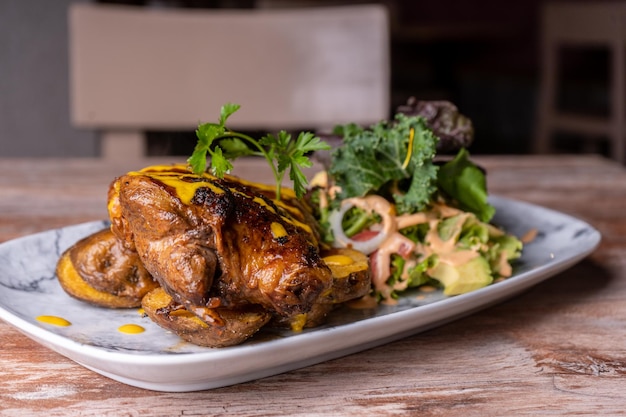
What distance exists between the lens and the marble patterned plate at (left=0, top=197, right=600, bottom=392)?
3.86 feet

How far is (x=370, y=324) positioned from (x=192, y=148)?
48 cm

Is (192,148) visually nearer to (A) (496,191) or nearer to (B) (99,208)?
(B) (99,208)

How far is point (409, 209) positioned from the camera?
172 cm

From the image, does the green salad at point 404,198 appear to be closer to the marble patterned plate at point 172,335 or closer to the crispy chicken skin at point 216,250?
the marble patterned plate at point 172,335

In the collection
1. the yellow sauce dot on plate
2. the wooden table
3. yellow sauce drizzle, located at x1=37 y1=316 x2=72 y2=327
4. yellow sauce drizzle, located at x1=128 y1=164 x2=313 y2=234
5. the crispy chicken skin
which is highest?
yellow sauce drizzle, located at x1=128 y1=164 x2=313 y2=234

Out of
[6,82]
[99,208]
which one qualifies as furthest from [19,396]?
[6,82]

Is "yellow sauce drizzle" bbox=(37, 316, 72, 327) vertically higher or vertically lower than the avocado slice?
lower

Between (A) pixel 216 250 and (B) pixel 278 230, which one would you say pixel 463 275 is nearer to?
(B) pixel 278 230

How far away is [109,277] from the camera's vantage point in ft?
4.78

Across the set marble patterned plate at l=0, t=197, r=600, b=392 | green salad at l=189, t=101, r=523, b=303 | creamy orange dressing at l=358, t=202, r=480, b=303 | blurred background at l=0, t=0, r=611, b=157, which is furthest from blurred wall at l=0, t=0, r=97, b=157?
creamy orange dressing at l=358, t=202, r=480, b=303

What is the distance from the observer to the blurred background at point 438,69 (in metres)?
5.09

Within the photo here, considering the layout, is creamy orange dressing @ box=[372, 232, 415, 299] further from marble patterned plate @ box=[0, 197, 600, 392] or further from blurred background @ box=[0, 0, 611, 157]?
blurred background @ box=[0, 0, 611, 157]

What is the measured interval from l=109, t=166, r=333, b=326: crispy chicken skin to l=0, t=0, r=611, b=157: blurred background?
4133mm

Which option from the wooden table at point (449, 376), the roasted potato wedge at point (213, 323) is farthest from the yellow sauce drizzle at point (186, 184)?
the wooden table at point (449, 376)
